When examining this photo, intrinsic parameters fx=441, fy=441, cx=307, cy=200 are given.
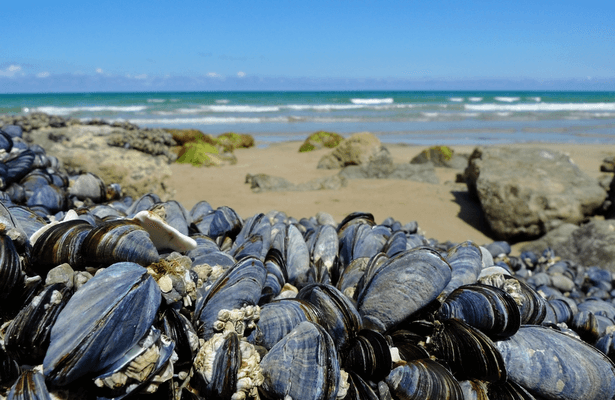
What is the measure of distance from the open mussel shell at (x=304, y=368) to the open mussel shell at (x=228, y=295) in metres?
0.28

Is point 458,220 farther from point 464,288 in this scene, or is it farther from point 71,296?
point 71,296

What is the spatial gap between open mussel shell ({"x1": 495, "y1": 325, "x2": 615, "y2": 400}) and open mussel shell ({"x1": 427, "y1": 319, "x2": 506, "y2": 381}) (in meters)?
0.11

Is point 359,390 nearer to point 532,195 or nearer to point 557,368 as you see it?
point 557,368

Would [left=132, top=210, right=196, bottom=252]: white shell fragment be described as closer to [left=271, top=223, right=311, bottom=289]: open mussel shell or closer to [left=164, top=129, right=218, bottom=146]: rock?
[left=271, top=223, right=311, bottom=289]: open mussel shell

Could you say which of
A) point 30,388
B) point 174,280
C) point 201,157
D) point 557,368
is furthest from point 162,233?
point 201,157

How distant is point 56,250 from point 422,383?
5.25 ft

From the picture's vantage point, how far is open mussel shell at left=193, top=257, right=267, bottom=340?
1.85 m

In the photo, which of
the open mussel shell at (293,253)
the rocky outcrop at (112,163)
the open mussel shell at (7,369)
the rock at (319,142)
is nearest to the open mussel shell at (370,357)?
the open mussel shell at (293,253)

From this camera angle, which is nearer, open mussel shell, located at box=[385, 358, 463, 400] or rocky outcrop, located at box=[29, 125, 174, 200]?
open mussel shell, located at box=[385, 358, 463, 400]

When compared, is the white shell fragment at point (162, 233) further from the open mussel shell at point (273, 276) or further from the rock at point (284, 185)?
the rock at point (284, 185)

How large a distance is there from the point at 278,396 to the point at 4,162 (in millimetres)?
3397

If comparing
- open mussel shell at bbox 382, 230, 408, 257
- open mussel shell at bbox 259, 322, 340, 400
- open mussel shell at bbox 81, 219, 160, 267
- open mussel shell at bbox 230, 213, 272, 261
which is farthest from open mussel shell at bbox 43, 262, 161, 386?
open mussel shell at bbox 382, 230, 408, 257

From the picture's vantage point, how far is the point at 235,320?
1.82 metres

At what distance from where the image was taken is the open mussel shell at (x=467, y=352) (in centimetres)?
184
